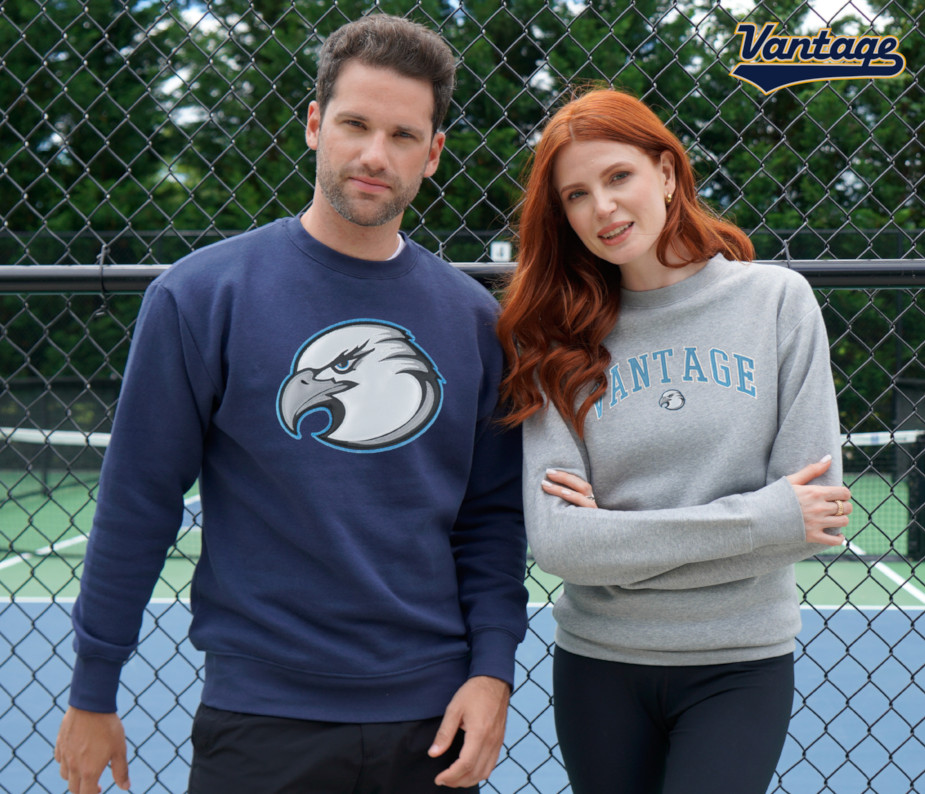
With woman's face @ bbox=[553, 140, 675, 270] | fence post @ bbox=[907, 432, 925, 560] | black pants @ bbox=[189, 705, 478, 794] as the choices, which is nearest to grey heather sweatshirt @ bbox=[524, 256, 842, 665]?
woman's face @ bbox=[553, 140, 675, 270]

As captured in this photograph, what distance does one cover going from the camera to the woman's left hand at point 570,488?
1499 mm

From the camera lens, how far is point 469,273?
1998 mm

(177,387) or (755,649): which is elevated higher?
(177,387)

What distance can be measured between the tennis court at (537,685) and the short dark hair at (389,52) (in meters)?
1.09

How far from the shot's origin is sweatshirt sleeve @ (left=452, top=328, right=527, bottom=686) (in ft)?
5.09

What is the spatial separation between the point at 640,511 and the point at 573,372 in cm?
28

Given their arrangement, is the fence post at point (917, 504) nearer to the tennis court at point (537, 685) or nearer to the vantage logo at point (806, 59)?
the tennis court at point (537, 685)

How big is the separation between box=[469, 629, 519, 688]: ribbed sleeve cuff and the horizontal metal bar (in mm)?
802

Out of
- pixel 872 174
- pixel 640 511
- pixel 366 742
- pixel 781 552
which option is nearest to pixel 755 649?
pixel 781 552

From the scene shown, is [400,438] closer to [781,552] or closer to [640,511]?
[640,511]

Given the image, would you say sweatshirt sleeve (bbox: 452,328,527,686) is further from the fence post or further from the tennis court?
the fence post

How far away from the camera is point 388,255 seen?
1541 millimetres

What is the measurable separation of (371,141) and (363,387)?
403 mm

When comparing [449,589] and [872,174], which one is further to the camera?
[872,174]
